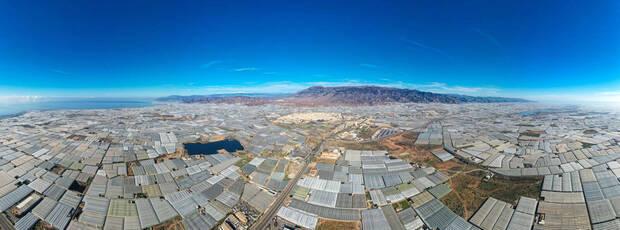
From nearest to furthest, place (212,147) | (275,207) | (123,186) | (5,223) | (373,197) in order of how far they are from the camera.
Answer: (5,223), (275,207), (373,197), (123,186), (212,147)

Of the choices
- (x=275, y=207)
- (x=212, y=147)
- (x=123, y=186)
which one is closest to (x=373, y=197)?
(x=275, y=207)

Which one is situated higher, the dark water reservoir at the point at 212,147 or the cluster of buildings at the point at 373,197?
the dark water reservoir at the point at 212,147

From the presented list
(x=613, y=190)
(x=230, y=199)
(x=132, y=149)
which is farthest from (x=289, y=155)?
(x=613, y=190)

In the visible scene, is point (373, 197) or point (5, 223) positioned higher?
point (373, 197)

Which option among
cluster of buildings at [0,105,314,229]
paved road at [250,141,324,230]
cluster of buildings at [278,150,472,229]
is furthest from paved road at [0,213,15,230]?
cluster of buildings at [278,150,472,229]

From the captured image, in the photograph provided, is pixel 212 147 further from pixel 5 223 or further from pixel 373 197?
pixel 373 197

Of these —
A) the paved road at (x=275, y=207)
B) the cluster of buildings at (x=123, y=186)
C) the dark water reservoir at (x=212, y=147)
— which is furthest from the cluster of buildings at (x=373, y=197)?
the dark water reservoir at (x=212, y=147)

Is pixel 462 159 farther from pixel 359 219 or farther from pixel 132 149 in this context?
pixel 132 149

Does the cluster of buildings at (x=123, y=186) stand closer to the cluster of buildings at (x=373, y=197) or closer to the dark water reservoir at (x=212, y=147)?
the dark water reservoir at (x=212, y=147)
